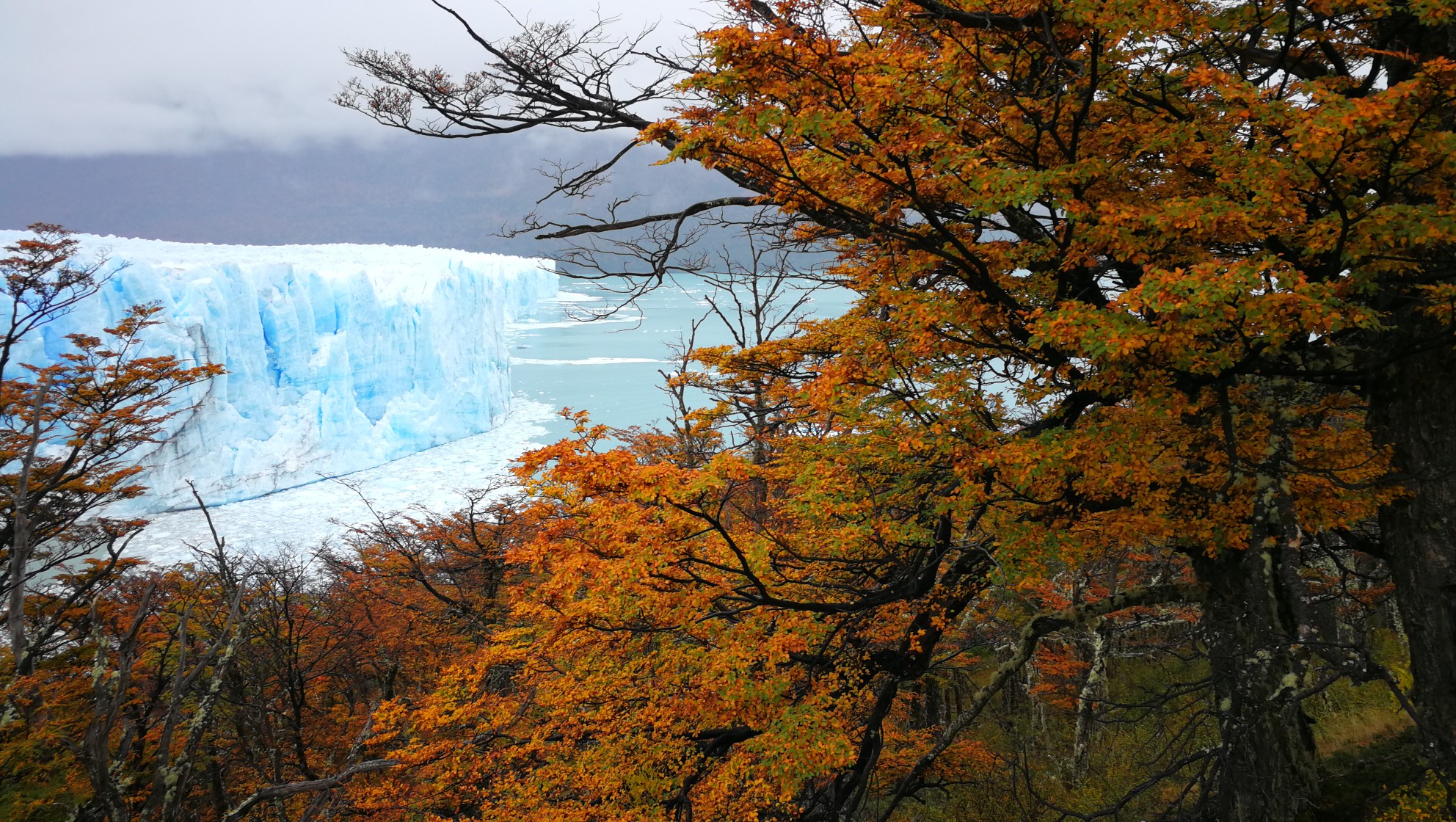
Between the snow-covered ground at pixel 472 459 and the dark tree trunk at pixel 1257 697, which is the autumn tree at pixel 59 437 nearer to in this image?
the snow-covered ground at pixel 472 459

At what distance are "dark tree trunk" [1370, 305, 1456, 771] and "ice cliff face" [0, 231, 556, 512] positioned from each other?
80.0 feet

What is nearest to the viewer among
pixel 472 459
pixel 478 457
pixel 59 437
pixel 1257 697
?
pixel 1257 697

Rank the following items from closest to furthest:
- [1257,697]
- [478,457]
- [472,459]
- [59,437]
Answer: [1257,697] → [59,437] → [472,459] → [478,457]

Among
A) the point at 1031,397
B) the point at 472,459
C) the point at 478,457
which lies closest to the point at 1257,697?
the point at 1031,397

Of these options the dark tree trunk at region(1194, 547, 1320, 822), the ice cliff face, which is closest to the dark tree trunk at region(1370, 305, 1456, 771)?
the dark tree trunk at region(1194, 547, 1320, 822)

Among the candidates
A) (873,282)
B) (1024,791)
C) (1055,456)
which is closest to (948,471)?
(1055,456)

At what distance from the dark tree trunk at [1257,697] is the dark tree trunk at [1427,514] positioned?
2.30 feet

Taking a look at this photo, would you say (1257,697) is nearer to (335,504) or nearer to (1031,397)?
(1031,397)

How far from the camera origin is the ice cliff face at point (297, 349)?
82.2 feet

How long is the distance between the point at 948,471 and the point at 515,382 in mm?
59193

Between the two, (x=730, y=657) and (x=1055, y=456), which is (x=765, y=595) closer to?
(x=730, y=657)

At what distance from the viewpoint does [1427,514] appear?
461 centimetres

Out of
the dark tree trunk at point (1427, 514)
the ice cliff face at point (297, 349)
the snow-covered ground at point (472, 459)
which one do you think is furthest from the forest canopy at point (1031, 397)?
the ice cliff face at point (297, 349)

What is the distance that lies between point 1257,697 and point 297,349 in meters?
32.8
